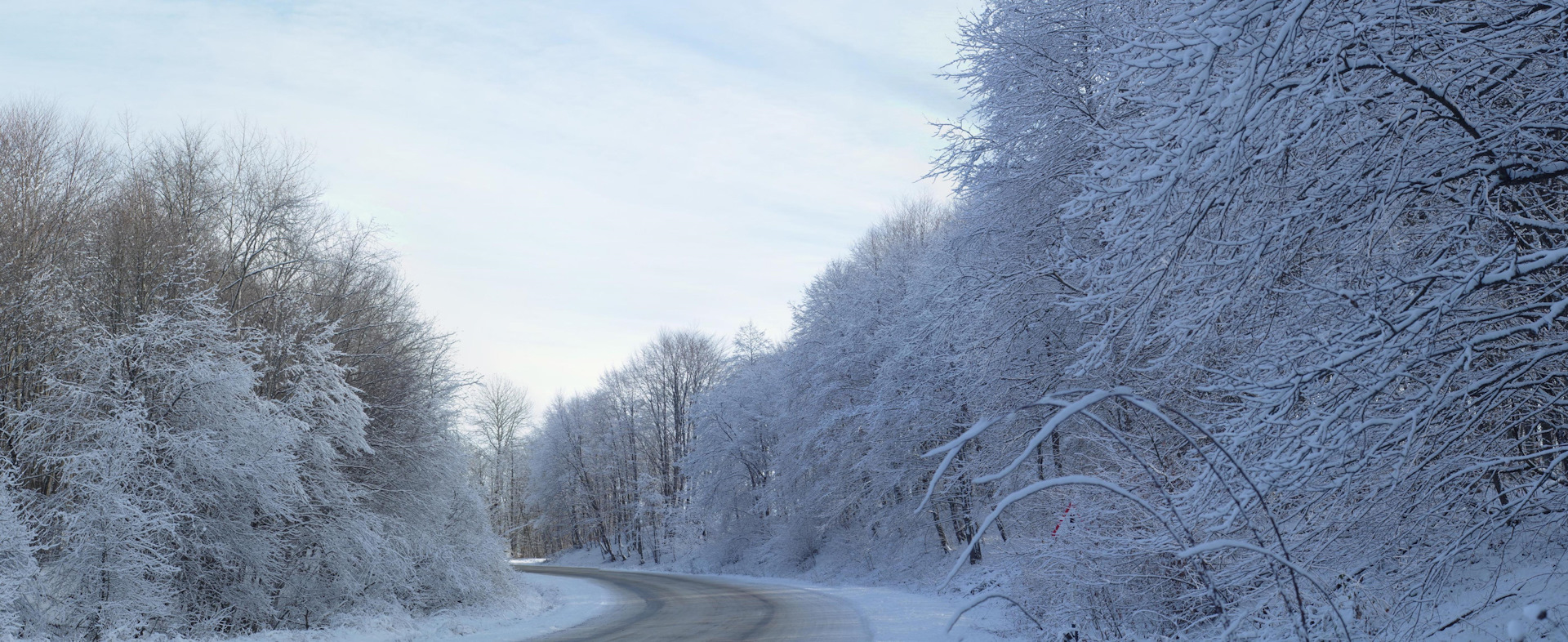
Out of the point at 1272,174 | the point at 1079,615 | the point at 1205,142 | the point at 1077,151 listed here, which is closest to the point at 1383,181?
the point at 1272,174

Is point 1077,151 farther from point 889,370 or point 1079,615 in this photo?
point 889,370

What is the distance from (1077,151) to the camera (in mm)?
10789

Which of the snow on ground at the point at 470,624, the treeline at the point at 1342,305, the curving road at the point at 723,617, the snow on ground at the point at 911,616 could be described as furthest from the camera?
the snow on ground at the point at 470,624

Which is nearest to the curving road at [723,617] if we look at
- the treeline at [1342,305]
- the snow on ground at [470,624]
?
the snow on ground at [470,624]

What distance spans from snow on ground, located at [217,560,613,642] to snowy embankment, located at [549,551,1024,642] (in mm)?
5833

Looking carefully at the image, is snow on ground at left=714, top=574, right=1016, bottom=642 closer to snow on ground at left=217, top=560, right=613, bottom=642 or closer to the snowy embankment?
the snowy embankment

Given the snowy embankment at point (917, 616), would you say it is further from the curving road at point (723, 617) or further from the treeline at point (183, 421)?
the treeline at point (183, 421)

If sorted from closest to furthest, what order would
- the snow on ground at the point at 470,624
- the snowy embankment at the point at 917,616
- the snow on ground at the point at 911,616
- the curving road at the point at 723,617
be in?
the snowy embankment at the point at 917,616, the snow on ground at the point at 911,616, the curving road at the point at 723,617, the snow on ground at the point at 470,624

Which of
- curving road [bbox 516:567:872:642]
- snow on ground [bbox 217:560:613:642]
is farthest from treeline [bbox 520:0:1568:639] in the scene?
snow on ground [bbox 217:560:613:642]

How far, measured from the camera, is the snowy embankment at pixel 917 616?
11.1m

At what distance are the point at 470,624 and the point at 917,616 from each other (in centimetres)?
873

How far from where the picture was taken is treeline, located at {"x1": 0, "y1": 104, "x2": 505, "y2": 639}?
1166 centimetres

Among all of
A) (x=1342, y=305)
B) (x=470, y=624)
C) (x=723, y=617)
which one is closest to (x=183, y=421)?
(x=470, y=624)

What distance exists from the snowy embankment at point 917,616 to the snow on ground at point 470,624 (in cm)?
583
